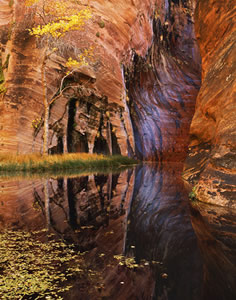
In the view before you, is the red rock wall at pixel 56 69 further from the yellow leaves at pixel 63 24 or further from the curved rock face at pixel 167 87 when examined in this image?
the curved rock face at pixel 167 87

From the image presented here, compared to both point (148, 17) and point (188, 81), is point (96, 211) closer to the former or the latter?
point (148, 17)

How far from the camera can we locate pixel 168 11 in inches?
1070

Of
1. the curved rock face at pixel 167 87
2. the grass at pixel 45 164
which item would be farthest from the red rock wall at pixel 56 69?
the curved rock face at pixel 167 87

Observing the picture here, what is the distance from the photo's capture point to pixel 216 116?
5.34 m

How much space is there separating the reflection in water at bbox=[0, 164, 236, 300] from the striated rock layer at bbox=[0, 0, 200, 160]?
8.55 metres

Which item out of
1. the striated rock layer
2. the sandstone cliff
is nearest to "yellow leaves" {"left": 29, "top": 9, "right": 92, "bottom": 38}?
the striated rock layer

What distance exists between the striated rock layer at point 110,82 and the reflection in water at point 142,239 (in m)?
8.55

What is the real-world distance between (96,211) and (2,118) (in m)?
9.37

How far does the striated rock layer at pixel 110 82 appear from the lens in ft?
37.8

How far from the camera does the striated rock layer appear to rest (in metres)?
11.5

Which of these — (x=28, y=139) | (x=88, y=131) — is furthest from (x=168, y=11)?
(x=28, y=139)

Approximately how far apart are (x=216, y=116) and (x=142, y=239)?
160 inches

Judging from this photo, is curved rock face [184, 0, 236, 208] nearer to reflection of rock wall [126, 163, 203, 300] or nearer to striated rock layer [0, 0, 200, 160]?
reflection of rock wall [126, 163, 203, 300]

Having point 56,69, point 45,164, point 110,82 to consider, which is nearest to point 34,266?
point 45,164
